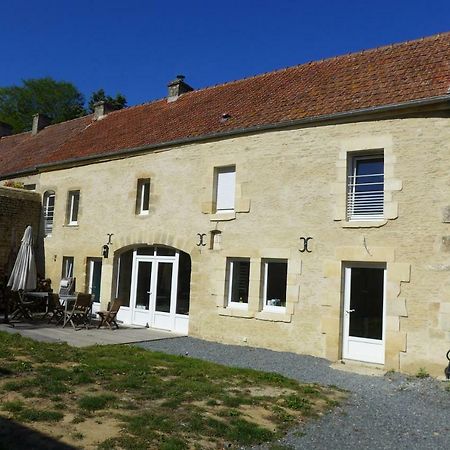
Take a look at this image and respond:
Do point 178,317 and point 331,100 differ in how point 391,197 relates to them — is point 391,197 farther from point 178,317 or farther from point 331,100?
point 178,317

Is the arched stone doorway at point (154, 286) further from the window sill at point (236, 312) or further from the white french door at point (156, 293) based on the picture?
the window sill at point (236, 312)

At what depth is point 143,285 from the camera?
13.6 metres

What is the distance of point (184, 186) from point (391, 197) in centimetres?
534

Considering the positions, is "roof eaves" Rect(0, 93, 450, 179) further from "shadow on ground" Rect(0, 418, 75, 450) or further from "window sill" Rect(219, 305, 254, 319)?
"shadow on ground" Rect(0, 418, 75, 450)

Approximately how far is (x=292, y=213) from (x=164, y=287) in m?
4.46

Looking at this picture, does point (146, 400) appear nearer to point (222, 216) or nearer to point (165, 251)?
point (222, 216)

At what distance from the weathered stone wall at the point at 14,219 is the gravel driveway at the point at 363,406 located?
7.19 metres

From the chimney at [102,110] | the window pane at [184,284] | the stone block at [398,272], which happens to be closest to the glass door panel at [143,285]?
the window pane at [184,284]

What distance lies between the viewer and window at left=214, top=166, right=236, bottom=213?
38.7ft

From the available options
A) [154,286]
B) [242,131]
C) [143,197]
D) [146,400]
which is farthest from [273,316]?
[143,197]

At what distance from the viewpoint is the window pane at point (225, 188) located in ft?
38.7

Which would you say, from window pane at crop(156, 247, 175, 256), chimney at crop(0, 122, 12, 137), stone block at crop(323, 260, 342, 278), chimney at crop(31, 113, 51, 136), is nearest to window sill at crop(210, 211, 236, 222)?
window pane at crop(156, 247, 175, 256)

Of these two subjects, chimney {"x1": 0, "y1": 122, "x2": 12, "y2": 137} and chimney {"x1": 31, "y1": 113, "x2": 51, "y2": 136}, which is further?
chimney {"x1": 0, "y1": 122, "x2": 12, "y2": 137}

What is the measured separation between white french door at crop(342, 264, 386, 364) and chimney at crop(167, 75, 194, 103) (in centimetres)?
968
